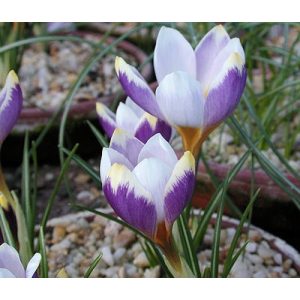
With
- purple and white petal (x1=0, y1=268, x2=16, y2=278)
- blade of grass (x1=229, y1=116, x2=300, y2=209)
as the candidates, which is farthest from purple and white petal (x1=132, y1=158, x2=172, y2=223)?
blade of grass (x1=229, y1=116, x2=300, y2=209)

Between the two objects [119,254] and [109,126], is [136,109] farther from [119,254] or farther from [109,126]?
[119,254]

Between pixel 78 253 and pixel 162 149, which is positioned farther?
pixel 78 253

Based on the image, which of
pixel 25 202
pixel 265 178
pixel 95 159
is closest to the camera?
pixel 25 202

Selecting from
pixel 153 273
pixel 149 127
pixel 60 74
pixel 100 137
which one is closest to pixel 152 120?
pixel 149 127

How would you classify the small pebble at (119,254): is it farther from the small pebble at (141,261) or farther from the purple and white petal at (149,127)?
the purple and white petal at (149,127)

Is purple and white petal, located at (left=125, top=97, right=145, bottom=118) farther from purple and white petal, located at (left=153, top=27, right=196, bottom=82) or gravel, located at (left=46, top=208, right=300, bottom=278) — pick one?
gravel, located at (left=46, top=208, right=300, bottom=278)
